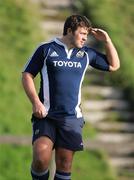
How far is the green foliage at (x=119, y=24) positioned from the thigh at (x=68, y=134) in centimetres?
713

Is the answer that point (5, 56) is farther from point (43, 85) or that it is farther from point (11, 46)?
point (43, 85)

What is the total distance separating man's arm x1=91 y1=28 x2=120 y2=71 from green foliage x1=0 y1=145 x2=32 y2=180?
179 inches

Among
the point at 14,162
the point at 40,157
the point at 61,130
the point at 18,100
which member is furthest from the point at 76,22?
the point at 18,100

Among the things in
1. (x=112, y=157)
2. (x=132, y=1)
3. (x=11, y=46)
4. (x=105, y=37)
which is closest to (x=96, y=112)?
(x=112, y=157)

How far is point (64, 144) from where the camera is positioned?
8.45 metres

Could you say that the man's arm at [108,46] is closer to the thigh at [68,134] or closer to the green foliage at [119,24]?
the thigh at [68,134]

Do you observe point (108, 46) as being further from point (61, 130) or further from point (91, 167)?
point (91, 167)

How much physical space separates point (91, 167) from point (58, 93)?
5836 mm

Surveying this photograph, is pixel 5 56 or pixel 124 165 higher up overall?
pixel 5 56

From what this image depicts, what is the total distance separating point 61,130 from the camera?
27.7 feet

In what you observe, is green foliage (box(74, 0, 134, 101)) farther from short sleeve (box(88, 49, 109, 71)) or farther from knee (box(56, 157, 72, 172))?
knee (box(56, 157, 72, 172))

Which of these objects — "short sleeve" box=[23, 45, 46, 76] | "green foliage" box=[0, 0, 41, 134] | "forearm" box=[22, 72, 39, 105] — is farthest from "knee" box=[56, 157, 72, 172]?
"green foliage" box=[0, 0, 41, 134]

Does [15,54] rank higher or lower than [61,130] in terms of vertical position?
higher

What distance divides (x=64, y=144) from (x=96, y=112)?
6.75 meters
